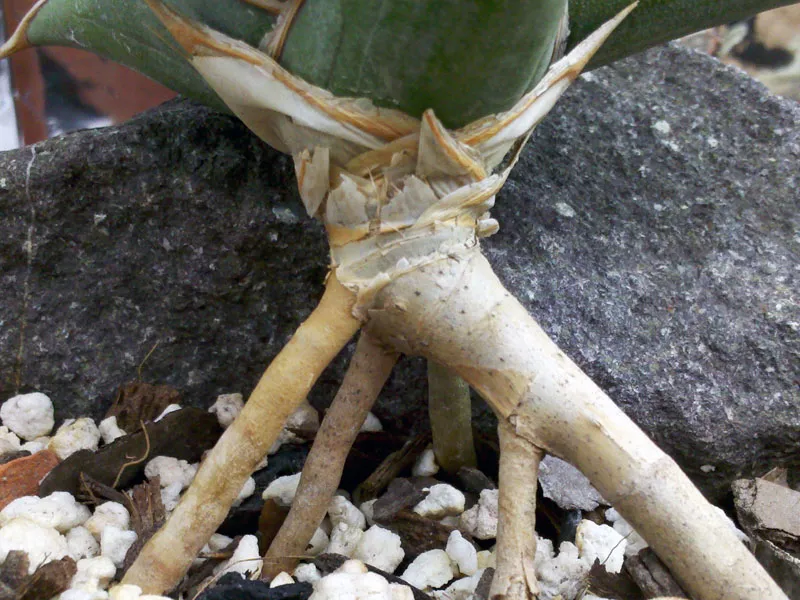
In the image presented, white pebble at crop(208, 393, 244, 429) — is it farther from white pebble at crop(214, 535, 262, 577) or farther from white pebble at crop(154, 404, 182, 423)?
white pebble at crop(214, 535, 262, 577)

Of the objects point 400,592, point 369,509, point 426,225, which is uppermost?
point 426,225

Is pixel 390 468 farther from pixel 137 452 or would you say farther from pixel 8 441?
pixel 8 441

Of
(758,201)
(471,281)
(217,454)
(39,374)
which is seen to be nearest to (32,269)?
(39,374)

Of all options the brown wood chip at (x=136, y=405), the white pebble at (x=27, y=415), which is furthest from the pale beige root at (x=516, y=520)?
the white pebble at (x=27, y=415)

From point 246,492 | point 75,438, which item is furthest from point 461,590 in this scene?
point 75,438

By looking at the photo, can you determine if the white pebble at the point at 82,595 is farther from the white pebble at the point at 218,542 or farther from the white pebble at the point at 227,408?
the white pebble at the point at 227,408

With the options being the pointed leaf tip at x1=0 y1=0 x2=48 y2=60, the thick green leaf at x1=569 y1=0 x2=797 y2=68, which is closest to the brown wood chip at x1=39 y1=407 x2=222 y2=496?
the pointed leaf tip at x1=0 y1=0 x2=48 y2=60

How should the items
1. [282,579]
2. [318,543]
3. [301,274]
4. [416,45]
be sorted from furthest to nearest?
1. [301,274]
2. [318,543]
3. [282,579]
4. [416,45]
